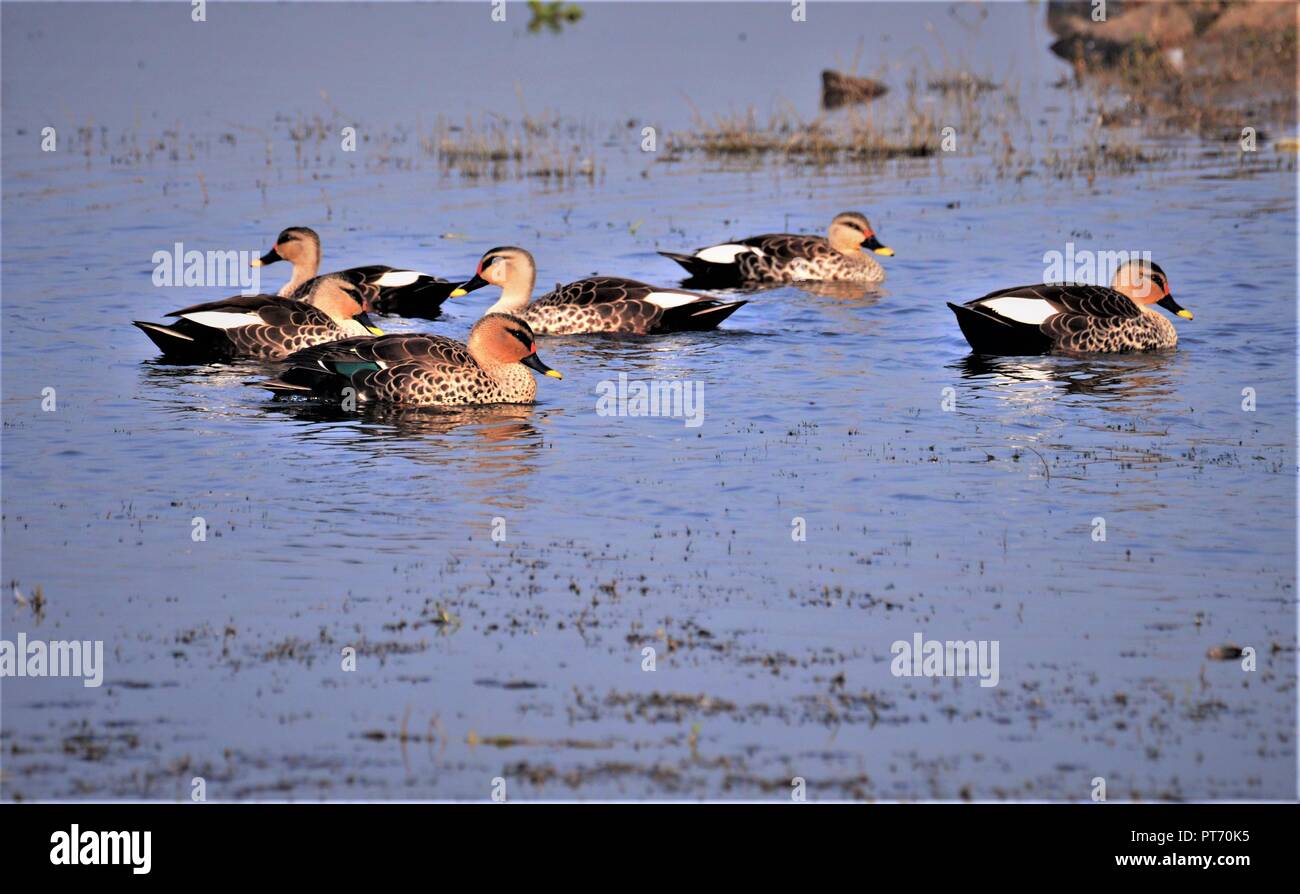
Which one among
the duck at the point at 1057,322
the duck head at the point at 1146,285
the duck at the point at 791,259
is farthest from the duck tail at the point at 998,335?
the duck at the point at 791,259

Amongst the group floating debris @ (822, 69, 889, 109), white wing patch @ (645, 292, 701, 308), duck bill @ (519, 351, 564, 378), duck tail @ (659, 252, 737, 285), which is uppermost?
floating debris @ (822, 69, 889, 109)

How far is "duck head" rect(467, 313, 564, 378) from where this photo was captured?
1438cm

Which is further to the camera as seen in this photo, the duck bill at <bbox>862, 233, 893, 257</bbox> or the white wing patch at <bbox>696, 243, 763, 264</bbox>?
the duck bill at <bbox>862, 233, 893, 257</bbox>

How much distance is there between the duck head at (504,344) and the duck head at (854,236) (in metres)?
6.65

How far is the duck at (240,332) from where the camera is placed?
52.1 feet

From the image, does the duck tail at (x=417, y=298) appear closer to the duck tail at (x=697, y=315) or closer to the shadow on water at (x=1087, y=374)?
the duck tail at (x=697, y=315)

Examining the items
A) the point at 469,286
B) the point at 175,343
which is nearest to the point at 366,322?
the point at 469,286

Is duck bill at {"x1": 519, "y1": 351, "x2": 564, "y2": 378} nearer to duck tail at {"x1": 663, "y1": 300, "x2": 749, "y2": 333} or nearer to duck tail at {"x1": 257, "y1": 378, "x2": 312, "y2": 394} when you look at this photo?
duck tail at {"x1": 257, "y1": 378, "x2": 312, "y2": 394}

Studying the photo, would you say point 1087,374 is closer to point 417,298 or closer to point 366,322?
point 366,322

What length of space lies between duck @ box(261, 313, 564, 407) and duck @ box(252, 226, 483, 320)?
149 inches

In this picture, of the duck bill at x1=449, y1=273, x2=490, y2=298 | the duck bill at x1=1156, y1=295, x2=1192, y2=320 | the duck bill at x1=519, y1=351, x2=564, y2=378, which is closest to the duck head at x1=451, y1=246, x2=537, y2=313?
the duck bill at x1=449, y1=273, x2=490, y2=298

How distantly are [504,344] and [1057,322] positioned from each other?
4.93 metres

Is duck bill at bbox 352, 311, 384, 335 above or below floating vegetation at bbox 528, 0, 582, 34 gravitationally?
below
